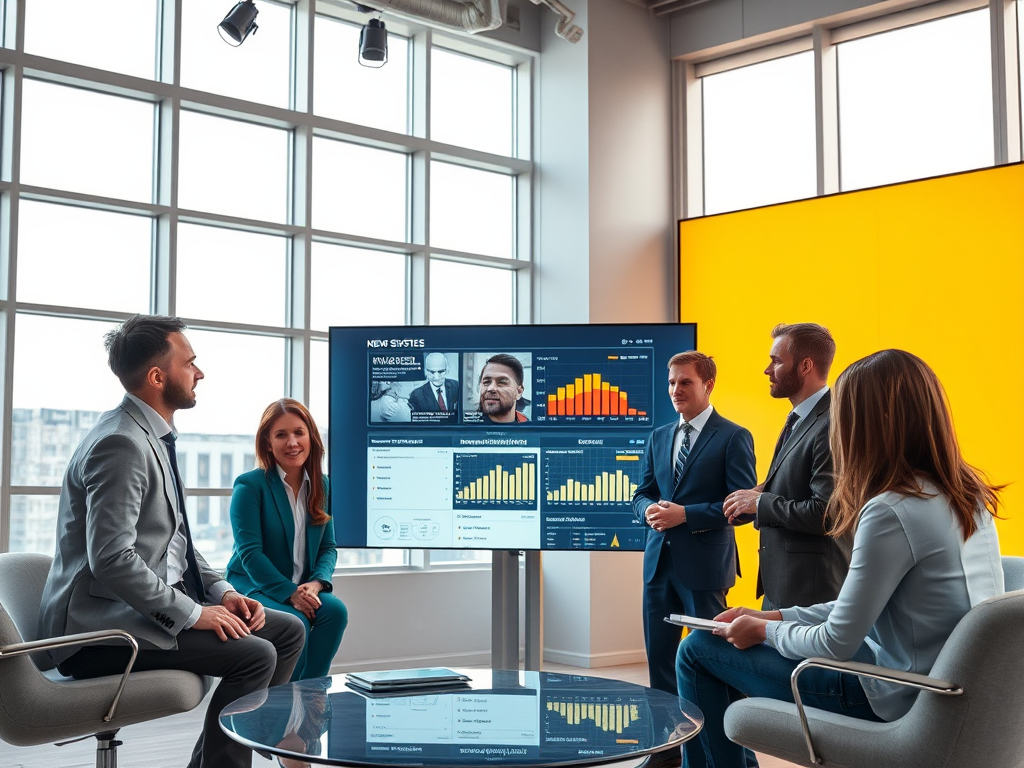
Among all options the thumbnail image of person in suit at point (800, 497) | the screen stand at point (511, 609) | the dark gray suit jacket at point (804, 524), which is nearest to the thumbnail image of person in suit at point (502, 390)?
the screen stand at point (511, 609)

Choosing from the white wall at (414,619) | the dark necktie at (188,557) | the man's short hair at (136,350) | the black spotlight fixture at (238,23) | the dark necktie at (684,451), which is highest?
the black spotlight fixture at (238,23)

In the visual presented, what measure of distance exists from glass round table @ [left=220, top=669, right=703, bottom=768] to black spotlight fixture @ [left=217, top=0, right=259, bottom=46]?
3.37 meters

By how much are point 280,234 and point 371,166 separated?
2.67ft

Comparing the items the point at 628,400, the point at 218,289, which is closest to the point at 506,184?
the point at 218,289

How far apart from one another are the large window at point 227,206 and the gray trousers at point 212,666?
2.44 metres

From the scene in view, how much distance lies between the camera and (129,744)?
4.48 meters

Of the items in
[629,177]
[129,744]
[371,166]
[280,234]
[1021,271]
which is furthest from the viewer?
[629,177]

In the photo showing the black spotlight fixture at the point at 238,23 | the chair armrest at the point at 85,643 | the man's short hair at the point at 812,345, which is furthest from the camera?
the black spotlight fixture at the point at 238,23

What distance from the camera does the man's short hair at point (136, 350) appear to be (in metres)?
3.41

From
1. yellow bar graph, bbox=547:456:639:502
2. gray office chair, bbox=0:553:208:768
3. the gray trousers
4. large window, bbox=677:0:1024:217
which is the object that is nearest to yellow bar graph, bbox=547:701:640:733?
the gray trousers

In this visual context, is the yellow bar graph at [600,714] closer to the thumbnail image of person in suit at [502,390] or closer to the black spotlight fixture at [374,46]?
the thumbnail image of person in suit at [502,390]

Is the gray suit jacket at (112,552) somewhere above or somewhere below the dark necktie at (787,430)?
below

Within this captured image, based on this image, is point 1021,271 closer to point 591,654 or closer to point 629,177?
point 629,177

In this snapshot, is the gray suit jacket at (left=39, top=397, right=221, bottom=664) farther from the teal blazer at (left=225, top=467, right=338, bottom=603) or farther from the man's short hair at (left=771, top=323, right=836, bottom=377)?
the man's short hair at (left=771, top=323, right=836, bottom=377)
